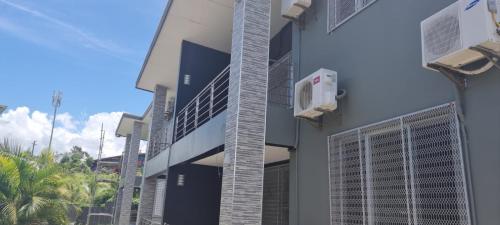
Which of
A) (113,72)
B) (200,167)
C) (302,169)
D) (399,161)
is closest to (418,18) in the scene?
(399,161)

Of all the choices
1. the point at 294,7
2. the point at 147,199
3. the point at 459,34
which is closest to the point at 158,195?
the point at 147,199

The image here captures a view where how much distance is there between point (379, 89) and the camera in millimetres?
4707

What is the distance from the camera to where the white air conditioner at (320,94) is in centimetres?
510

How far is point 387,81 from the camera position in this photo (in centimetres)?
460

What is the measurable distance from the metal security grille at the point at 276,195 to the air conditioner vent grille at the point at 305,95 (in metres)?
2.56

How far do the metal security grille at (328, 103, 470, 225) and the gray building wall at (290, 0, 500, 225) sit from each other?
140 millimetres

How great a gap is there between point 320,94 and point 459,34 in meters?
2.01

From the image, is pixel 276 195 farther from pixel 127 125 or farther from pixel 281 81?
pixel 127 125

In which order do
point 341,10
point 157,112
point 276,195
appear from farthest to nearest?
point 157,112
point 276,195
point 341,10

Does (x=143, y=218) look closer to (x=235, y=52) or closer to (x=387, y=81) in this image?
(x=235, y=52)

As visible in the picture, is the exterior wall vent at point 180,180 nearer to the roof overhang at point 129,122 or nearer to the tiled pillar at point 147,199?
the tiled pillar at point 147,199

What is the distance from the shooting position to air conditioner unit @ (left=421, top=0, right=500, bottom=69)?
125 inches

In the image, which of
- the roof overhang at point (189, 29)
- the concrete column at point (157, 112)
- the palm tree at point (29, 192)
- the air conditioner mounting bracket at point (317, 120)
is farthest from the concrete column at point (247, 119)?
the concrete column at point (157, 112)

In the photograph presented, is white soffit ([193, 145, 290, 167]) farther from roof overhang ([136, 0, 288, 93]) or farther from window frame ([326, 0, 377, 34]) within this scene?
roof overhang ([136, 0, 288, 93])
